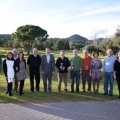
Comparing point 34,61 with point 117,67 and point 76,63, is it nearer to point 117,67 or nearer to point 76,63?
point 76,63

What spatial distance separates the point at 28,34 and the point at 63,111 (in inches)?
2292

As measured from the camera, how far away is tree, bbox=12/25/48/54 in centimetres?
6556

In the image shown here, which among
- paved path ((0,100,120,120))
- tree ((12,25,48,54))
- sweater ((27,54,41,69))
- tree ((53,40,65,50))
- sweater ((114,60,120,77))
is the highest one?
tree ((12,25,48,54))

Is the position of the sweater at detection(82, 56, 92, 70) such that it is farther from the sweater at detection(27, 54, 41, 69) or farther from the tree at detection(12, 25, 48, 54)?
the tree at detection(12, 25, 48, 54)

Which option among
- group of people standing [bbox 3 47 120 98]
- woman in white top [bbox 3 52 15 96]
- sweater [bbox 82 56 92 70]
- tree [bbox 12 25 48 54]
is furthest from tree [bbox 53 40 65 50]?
woman in white top [bbox 3 52 15 96]

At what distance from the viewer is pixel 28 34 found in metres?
65.4

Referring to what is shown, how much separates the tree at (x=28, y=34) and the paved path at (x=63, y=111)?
2245 inches

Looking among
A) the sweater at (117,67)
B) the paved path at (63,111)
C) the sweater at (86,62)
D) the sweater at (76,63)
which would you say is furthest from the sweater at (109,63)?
the paved path at (63,111)

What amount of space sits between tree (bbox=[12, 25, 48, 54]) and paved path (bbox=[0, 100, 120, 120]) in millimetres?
57021

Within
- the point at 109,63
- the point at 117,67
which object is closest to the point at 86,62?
the point at 109,63

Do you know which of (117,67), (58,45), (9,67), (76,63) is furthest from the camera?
(58,45)

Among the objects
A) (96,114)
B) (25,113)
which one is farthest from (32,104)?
(96,114)

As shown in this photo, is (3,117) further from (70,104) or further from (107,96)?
(107,96)

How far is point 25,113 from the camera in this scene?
312 inches
